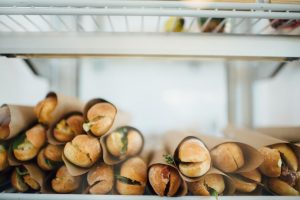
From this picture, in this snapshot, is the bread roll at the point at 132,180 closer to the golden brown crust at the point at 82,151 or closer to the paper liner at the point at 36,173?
the golden brown crust at the point at 82,151

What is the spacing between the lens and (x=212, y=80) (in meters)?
1.43

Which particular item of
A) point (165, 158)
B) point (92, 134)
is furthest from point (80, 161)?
point (165, 158)

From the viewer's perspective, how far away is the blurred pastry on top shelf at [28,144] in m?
0.68

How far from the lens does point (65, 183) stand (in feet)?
2.13

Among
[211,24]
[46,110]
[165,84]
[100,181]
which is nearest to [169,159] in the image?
[100,181]

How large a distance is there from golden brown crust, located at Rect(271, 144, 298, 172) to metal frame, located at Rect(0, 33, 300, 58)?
9.5 inches

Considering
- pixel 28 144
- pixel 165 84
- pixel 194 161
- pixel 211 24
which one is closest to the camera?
pixel 194 161

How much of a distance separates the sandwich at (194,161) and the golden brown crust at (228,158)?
5cm

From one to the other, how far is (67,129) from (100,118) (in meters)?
0.12

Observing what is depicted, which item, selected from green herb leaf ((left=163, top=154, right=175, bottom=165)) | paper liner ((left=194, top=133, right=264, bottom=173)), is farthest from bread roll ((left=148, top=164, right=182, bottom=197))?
paper liner ((left=194, top=133, right=264, bottom=173))

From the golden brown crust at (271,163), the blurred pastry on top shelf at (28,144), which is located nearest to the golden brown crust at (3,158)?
the blurred pastry on top shelf at (28,144)

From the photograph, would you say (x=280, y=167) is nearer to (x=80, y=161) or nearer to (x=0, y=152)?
(x=80, y=161)

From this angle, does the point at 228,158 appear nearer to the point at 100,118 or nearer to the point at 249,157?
the point at 249,157

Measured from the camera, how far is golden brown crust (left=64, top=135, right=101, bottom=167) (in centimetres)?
63
